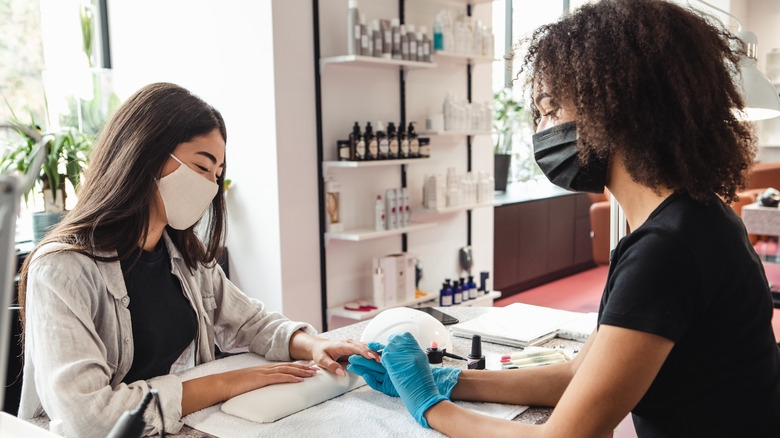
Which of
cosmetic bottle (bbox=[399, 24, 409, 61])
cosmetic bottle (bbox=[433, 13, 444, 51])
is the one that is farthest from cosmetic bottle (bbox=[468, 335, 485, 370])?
cosmetic bottle (bbox=[433, 13, 444, 51])

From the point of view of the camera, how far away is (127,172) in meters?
1.40

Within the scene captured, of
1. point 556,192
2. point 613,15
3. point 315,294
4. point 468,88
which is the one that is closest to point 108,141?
point 613,15

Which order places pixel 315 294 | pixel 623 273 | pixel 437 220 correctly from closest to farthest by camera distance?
1. pixel 623 273
2. pixel 315 294
3. pixel 437 220

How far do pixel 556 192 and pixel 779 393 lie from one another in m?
4.80

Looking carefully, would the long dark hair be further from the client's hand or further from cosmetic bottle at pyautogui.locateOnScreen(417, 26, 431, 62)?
cosmetic bottle at pyautogui.locateOnScreen(417, 26, 431, 62)

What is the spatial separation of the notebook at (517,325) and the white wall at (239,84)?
1.53 metres

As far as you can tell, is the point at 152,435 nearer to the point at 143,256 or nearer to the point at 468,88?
the point at 143,256

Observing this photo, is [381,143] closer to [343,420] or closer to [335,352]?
[335,352]

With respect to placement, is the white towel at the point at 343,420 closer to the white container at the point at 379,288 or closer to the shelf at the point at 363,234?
the shelf at the point at 363,234

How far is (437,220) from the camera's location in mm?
4066

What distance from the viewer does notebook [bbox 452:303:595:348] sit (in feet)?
5.66

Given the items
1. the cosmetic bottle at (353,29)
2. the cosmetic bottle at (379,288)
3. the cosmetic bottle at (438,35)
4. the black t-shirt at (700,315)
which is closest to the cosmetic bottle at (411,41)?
the cosmetic bottle at (438,35)

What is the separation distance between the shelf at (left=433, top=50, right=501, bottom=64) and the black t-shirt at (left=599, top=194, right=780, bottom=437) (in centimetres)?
278

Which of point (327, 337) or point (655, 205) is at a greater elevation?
point (655, 205)
